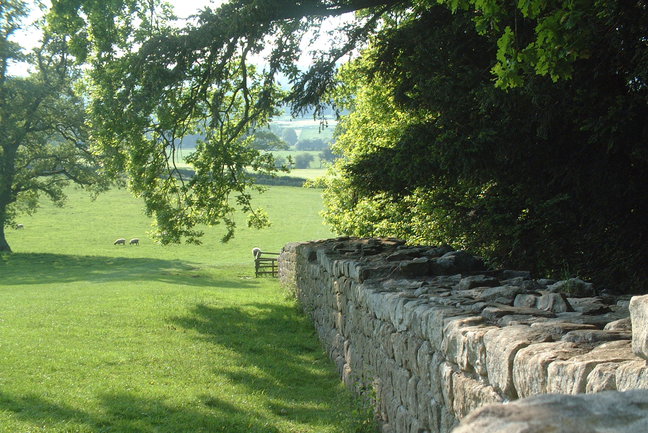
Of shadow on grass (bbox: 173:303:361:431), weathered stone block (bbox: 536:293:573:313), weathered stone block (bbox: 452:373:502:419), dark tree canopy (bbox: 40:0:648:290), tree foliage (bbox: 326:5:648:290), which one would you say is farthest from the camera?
tree foliage (bbox: 326:5:648:290)

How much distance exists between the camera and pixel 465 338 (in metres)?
4.21

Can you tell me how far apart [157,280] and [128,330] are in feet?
43.1

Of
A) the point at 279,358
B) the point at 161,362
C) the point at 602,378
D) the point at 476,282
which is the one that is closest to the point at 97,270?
the point at 161,362

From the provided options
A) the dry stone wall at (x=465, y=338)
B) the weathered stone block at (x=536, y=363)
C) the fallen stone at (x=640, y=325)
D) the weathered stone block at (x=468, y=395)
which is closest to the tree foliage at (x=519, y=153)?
the dry stone wall at (x=465, y=338)

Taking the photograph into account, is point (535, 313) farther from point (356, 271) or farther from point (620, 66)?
point (620, 66)

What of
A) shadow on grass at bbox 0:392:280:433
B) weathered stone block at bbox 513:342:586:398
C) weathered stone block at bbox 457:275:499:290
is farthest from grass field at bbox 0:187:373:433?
weathered stone block at bbox 513:342:586:398

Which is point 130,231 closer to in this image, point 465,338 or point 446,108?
point 446,108

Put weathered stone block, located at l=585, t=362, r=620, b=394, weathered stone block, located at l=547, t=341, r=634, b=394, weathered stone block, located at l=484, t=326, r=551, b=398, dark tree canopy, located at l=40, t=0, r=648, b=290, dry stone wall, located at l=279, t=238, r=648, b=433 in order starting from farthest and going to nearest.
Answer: dark tree canopy, located at l=40, t=0, r=648, b=290
weathered stone block, located at l=484, t=326, r=551, b=398
dry stone wall, located at l=279, t=238, r=648, b=433
weathered stone block, located at l=547, t=341, r=634, b=394
weathered stone block, located at l=585, t=362, r=620, b=394

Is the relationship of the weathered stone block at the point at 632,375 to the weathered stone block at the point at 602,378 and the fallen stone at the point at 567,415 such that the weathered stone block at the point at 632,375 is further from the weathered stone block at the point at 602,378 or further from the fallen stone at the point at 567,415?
the fallen stone at the point at 567,415

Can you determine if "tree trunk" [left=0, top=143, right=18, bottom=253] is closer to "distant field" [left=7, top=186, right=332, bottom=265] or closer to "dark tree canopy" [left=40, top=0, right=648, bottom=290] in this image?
"distant field" [left=7, top=186, right=332, bottom=265]

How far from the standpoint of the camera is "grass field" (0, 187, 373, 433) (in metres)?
7.47

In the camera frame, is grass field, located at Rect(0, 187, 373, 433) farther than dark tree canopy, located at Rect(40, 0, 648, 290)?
No

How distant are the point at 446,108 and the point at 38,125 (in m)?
31.0

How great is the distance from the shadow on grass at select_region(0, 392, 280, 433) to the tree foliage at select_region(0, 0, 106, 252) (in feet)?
96.5
